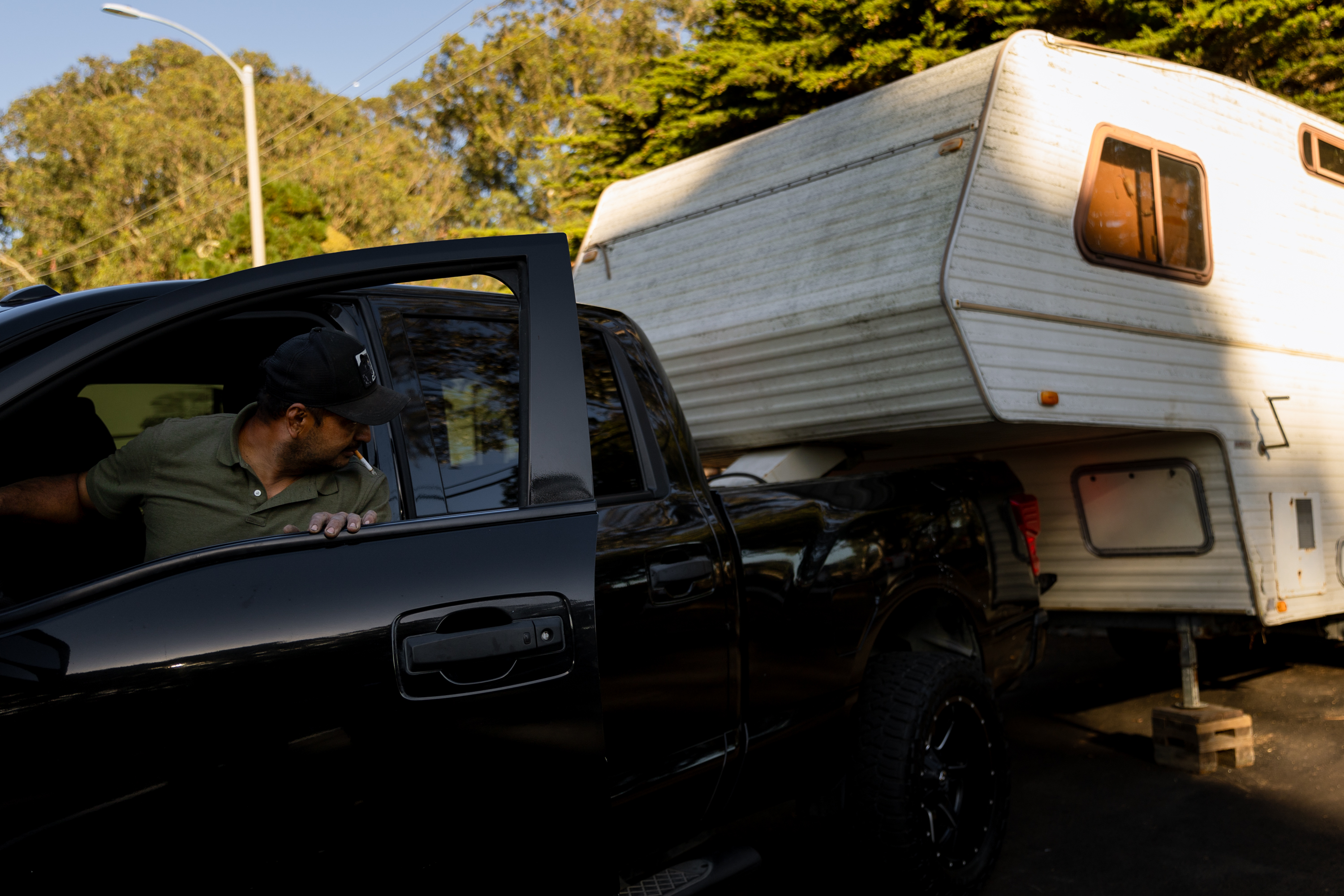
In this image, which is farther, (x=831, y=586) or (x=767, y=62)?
(x=767, y=62)

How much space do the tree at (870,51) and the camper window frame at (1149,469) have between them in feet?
23.4

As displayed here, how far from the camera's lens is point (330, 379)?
2078mm

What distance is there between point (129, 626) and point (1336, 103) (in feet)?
42.3

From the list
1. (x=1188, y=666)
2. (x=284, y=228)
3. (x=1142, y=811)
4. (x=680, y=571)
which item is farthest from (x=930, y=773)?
(x=284, y=228)

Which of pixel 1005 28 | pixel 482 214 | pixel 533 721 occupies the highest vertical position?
pixel 482 214

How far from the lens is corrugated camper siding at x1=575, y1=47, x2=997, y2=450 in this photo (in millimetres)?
4086

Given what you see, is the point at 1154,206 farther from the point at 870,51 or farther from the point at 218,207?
the point at 218,207

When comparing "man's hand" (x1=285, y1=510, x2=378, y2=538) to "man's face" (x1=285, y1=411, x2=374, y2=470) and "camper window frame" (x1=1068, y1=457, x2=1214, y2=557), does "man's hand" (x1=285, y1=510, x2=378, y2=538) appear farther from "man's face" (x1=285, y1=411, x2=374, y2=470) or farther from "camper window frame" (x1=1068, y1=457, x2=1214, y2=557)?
"camper window frame" (x1=1068, y1=457, x2=1214, y2=557)

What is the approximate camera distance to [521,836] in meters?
1.93

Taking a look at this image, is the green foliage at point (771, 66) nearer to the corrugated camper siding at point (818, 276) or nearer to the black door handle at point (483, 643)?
the corrugated camper siding at point (818, 276)

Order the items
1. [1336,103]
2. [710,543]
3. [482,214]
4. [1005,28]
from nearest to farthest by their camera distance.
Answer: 1. [710,543]
2. [1336,103]
3. [1005,28]
4. [482,214]

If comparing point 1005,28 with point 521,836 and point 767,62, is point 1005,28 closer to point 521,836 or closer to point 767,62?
point 767,62

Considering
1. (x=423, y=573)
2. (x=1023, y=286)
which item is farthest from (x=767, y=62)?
(x=423, y=573)

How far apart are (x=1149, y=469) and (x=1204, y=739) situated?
4.13 feet
